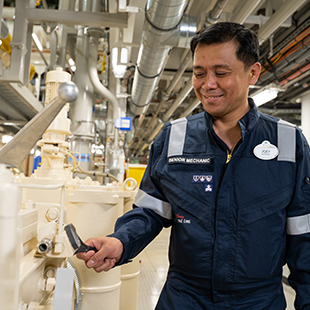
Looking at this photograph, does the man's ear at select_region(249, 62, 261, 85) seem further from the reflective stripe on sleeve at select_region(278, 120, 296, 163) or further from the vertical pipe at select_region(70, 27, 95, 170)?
the vertical pipe at select_region(70, 27, 95, 170)

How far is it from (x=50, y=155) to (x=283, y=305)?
1.33 m

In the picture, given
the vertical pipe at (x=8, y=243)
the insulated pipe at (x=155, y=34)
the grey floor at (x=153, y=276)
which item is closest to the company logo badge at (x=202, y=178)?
the vertical pipe at (x=8, y=243)

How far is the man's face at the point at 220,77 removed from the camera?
1010 millimetres

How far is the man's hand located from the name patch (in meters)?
0.32

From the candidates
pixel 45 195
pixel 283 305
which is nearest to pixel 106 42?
pixel 45 195

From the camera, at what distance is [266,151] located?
1.03 m

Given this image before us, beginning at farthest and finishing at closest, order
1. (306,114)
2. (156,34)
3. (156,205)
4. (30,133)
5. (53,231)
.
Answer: (306,114) < (156,34) < (156,205) < (53,231) < (30,133)

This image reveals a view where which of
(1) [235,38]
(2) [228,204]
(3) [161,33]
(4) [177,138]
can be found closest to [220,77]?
(1) [235,38]

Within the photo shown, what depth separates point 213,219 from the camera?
0.97 m

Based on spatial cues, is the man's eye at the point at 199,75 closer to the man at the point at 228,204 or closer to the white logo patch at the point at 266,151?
the man at the point at 228,204

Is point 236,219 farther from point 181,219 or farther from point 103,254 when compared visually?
point 103,254

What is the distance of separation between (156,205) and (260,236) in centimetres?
35

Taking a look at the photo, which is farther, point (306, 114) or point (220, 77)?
point (306, 114)

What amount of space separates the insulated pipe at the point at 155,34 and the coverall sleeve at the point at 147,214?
3.98ft
